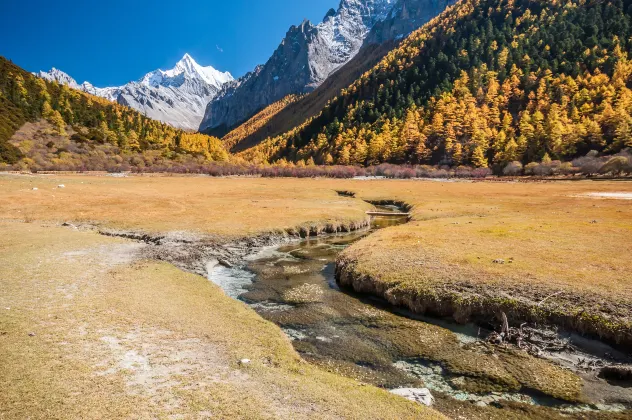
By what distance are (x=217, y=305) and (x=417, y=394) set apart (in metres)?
11.7

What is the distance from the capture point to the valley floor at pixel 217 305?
11.0 m

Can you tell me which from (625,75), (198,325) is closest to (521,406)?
(198,325)

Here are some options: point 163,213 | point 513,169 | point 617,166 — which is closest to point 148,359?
point 163,213

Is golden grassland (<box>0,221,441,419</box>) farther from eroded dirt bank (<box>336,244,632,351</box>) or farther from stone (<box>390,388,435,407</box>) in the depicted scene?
eroded dirt bank (<box>336,244,632,351</box>)

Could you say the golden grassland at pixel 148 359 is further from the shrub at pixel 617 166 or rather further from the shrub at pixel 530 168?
the shrub at pixel 530 168

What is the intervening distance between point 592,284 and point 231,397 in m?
20.9

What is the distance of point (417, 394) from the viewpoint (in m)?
13.6

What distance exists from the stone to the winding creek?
77 centimetres

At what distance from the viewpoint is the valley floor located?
11.0 m

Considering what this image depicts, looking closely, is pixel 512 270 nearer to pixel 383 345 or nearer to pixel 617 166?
pixel 383 345

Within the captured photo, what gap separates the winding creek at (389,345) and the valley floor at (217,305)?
1.01 meters

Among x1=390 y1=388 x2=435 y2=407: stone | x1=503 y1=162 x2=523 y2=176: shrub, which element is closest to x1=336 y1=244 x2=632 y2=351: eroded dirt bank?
x1=390 y1=388 x2=435 y2=407: stone

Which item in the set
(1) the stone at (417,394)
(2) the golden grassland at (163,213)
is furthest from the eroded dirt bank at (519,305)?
(2) the golden grassland at (163,213)

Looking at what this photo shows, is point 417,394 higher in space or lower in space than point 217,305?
lower
